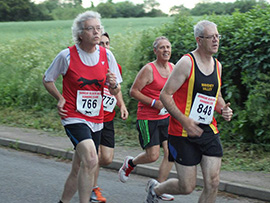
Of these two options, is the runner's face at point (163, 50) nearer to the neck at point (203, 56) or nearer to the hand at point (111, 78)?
the hand at point (111, 78)

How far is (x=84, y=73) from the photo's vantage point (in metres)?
4.61

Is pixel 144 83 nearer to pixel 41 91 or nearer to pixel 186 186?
pixel 186 186

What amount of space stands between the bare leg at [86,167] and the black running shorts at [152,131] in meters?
1.49

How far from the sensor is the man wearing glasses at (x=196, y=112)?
13.9 feet

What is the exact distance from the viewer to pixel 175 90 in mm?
4266

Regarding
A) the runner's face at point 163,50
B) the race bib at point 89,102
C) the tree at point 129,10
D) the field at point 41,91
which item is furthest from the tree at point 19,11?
the race bib at point 89,102

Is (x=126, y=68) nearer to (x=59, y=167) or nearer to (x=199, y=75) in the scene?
(x=59, y=167)

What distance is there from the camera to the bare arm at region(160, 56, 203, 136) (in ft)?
13.9

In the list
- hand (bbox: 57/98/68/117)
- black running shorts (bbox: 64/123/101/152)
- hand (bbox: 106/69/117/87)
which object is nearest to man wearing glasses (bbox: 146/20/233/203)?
hand (bbox: 106/69/117/87)

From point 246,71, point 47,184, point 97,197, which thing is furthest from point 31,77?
point 97,197

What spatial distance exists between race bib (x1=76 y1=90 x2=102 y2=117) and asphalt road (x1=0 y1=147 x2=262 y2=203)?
4.88 ft

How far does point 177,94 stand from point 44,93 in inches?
386

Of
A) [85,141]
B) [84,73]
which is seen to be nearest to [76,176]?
[85,141]

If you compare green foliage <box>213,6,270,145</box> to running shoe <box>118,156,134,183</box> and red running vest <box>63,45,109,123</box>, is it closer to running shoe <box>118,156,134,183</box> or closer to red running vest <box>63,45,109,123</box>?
running shoe <box>118,156,134,183</box>
